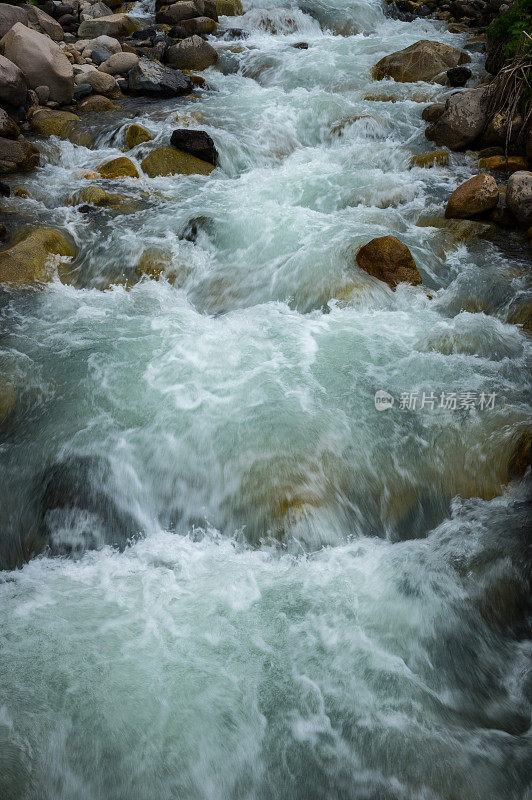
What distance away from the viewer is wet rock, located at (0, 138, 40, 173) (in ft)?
27.2

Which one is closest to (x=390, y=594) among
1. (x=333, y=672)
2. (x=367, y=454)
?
(x=333, y=672)

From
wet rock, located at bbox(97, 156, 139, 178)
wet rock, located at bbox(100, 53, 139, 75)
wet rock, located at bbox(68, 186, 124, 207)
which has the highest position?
wet rock, located at bbox(100, 53, 139, 75)

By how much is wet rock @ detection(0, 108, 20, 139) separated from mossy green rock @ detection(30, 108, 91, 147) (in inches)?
24.2

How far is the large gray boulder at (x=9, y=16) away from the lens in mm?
10562

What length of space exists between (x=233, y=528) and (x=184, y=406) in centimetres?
133

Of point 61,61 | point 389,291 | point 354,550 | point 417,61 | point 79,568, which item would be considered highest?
point 417,61

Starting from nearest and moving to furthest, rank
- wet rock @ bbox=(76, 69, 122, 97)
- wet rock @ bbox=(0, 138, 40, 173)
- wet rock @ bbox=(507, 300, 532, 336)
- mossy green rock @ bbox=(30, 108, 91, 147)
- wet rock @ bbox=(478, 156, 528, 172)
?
wet rock @ bbox=(507, 300, 532, 336) < wet rock @ bbox=(478, 156, 528, 172) < wet rock @ bbox=(0, 138, 40, 173) < mossy green rock @ bbox=(30, 108, 91, 147) < wet rock @ bbox=(76, 69, 122, 97)

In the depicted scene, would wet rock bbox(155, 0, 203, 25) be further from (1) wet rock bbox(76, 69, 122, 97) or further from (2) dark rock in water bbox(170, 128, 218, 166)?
(2) dark rock in water bbox(170, 128, 218, 166)

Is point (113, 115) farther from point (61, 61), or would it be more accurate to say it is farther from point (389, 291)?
point (389, 291)

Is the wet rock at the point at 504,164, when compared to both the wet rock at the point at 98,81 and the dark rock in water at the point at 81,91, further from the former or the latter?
the dark rock in water at the point at 81,91

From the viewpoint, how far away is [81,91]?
1070cm

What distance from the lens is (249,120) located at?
33.5 feet

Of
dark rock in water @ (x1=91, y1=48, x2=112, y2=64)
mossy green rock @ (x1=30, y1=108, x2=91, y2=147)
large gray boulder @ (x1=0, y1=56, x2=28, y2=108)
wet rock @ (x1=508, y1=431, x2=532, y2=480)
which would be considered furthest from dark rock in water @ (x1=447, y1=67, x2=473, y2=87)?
wet rock @ (x1=508, y1=431, x2=532, y2=480)

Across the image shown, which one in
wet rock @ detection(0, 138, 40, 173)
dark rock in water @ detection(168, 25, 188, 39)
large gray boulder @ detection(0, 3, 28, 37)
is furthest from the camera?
dark rock in water @ detection(168, 25, 188, 39)
